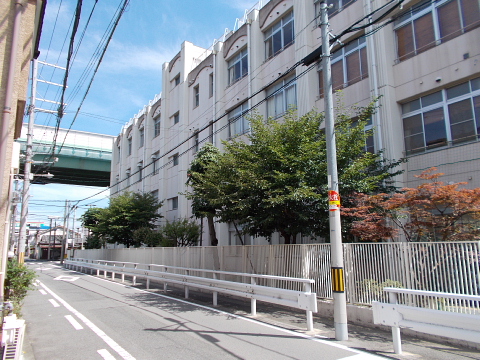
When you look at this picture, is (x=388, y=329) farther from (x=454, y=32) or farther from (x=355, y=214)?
(x=454, y=32)

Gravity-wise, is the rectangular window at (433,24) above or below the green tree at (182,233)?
above

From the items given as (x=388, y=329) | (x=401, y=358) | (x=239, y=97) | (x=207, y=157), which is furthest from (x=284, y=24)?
(x=401, y=358)

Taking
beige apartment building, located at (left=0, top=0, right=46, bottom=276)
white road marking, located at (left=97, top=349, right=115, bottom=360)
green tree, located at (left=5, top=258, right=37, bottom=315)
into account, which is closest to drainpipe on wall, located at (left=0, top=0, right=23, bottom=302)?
→ beige apartment building, located at (left=0, top=0, right=46, bottom=276)

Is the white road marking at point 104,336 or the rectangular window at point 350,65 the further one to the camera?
the rectangular window at point 350,65

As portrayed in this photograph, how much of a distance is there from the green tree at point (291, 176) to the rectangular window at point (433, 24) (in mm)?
4132

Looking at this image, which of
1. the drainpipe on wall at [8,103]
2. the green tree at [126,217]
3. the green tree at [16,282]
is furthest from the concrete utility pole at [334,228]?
the green tree at [126,217]

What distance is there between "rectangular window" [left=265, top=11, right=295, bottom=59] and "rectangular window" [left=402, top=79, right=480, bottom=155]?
26.7ft

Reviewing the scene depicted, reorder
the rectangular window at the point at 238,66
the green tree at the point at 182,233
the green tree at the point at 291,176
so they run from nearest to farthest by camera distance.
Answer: the green tree at the point at 291,176, the rectangular window at the point at 238,66, the green tree at the point at 182,233

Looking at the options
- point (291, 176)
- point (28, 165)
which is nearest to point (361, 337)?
point (291, 176)

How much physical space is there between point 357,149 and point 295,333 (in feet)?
20.2

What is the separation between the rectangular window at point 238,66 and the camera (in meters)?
23.2

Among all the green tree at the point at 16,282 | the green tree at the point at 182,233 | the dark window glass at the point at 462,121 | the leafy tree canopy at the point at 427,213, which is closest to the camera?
the leafy tree canopy at the point at 427,213

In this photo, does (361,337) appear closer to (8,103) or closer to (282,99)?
(8,103)

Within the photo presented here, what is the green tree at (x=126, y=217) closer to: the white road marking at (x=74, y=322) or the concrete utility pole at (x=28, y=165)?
the concrete utility pole at (x=28, y=165)
